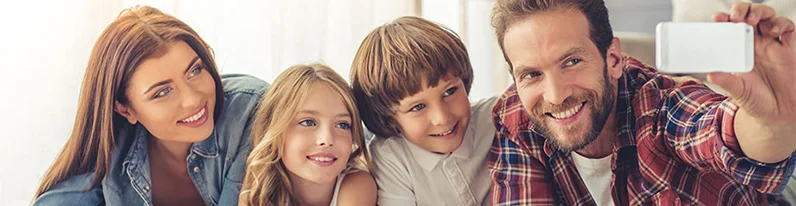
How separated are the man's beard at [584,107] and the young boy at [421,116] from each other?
0.45 ft

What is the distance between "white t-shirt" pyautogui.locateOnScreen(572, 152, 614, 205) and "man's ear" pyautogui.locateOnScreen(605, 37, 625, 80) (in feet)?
0.39

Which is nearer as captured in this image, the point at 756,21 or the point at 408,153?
the point at 756,21

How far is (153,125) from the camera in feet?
3.67

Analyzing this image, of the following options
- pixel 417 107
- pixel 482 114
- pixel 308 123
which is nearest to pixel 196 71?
pixel 308 123

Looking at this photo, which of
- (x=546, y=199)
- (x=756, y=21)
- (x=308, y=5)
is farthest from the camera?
(x=308, y=5)

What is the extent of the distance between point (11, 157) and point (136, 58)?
0.27 m

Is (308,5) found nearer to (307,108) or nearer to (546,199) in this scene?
(307,108)

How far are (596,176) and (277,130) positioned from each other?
445 mm

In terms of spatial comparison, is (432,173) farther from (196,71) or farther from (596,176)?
(196,71)

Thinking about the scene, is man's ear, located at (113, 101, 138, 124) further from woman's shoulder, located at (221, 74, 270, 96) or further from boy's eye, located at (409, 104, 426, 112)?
boy's eye, located at (409, 104, 426, 112)

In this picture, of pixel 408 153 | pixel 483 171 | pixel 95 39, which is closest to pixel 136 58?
pixel 95 39

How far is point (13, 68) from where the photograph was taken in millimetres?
1167

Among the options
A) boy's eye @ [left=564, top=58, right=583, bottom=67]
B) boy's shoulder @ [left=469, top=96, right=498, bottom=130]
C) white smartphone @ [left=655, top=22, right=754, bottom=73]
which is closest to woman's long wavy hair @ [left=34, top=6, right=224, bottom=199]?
boy's shoulder @ [left=469, top=96, right=498, bottom=130]

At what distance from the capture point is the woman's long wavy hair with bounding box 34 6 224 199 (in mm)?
1081
